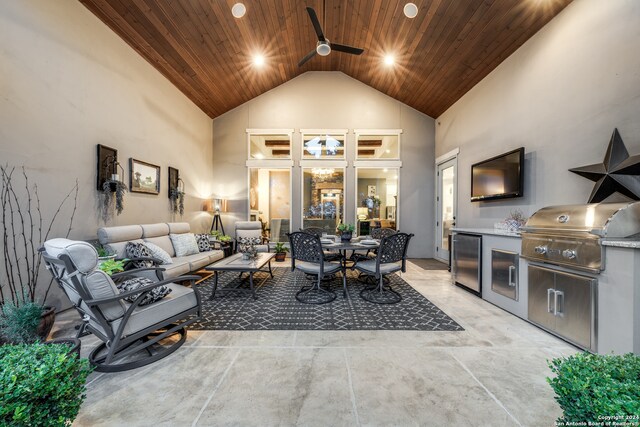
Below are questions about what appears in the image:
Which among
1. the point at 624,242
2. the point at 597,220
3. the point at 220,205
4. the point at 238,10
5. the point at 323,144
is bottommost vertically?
the point at 624,242

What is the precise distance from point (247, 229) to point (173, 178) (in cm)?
197

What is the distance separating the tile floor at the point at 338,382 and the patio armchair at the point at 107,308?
16cm

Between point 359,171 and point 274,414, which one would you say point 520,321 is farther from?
point 359,171

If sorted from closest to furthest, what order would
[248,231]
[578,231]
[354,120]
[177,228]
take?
[578,231] < [177,228] < [248,231] < [354,120]

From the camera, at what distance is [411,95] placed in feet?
20.3

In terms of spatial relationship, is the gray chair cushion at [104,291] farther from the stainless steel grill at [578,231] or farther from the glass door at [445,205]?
the glass door at [445,205]

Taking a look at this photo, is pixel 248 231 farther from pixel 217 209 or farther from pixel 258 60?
pixel 258 60

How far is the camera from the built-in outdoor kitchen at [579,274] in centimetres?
189

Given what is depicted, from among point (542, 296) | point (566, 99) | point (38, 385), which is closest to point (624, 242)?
point (542, 296)

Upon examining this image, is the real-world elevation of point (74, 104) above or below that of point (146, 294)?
above

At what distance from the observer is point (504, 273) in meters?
3.08

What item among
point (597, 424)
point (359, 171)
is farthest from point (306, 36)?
point (597, 424)

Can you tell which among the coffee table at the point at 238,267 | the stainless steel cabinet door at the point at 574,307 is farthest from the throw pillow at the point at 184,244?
the stainless steel cabinet door at the point at 574,307

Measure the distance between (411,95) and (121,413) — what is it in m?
7.16
